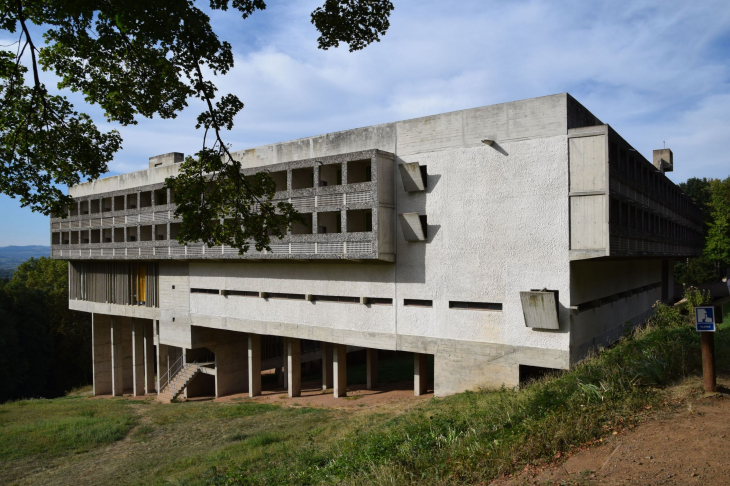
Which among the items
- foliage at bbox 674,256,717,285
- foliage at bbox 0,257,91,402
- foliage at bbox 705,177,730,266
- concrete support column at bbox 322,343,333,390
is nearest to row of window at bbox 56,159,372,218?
concrete support column at bbox 322,343,333,390

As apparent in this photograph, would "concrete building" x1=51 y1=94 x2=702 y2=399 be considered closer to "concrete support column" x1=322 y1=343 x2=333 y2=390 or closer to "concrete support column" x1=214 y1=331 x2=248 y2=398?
"concrete support column" x1=322 y1=343 x2=333 y2=390

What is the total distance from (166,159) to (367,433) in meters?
23.5

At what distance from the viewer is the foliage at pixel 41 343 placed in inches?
1711

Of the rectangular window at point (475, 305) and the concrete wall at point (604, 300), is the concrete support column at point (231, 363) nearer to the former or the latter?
the rectangular window at point (475, 305)

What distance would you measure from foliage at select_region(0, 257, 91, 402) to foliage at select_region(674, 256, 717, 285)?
59.5m

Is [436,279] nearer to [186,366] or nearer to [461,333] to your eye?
[461,333]

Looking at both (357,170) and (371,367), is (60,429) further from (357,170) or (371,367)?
(357,170)

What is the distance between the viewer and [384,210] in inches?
781

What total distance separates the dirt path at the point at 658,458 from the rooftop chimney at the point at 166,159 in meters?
27.8

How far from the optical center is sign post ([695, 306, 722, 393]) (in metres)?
8.92

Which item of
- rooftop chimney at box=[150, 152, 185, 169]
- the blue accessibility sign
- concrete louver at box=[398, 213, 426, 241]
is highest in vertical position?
rooftop chimney at box=[150, 152, 185, 169]

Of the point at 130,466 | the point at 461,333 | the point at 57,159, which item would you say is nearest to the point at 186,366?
the point at 130,466

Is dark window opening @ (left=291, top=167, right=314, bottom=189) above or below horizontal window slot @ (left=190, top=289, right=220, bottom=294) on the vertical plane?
above

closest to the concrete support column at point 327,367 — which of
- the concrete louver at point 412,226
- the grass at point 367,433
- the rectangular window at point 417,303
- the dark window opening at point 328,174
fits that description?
the grass at point 367,433
